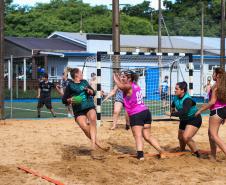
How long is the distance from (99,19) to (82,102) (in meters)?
63.4

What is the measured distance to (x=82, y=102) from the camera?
1050 centimetres

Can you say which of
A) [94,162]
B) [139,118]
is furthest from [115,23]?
[94,162]

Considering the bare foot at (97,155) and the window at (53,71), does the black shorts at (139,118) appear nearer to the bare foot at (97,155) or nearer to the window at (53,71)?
the bare foot at (97,155)

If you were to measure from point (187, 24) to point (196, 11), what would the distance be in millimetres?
8345

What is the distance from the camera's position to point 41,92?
2028 cm

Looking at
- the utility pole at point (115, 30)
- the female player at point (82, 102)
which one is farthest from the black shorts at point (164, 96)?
the female player at point (82, 102)

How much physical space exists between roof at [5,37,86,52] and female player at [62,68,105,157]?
3318cm

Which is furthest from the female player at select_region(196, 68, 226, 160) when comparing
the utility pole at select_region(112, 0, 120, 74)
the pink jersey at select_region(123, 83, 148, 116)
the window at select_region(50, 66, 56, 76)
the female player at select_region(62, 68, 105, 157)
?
the window at select_region(50, 66, 56, 76)

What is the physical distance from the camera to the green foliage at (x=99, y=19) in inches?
2608

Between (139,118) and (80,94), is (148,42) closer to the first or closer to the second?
(80,94)

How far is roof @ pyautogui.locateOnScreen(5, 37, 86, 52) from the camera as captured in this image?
44.7 metres

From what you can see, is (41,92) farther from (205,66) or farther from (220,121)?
(205,66)

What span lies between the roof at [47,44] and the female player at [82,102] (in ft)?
109

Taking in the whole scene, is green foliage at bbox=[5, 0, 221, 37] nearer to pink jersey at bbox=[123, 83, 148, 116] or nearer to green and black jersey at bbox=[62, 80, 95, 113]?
green and black jersey at bbox=[62, 80, 95, 113]
